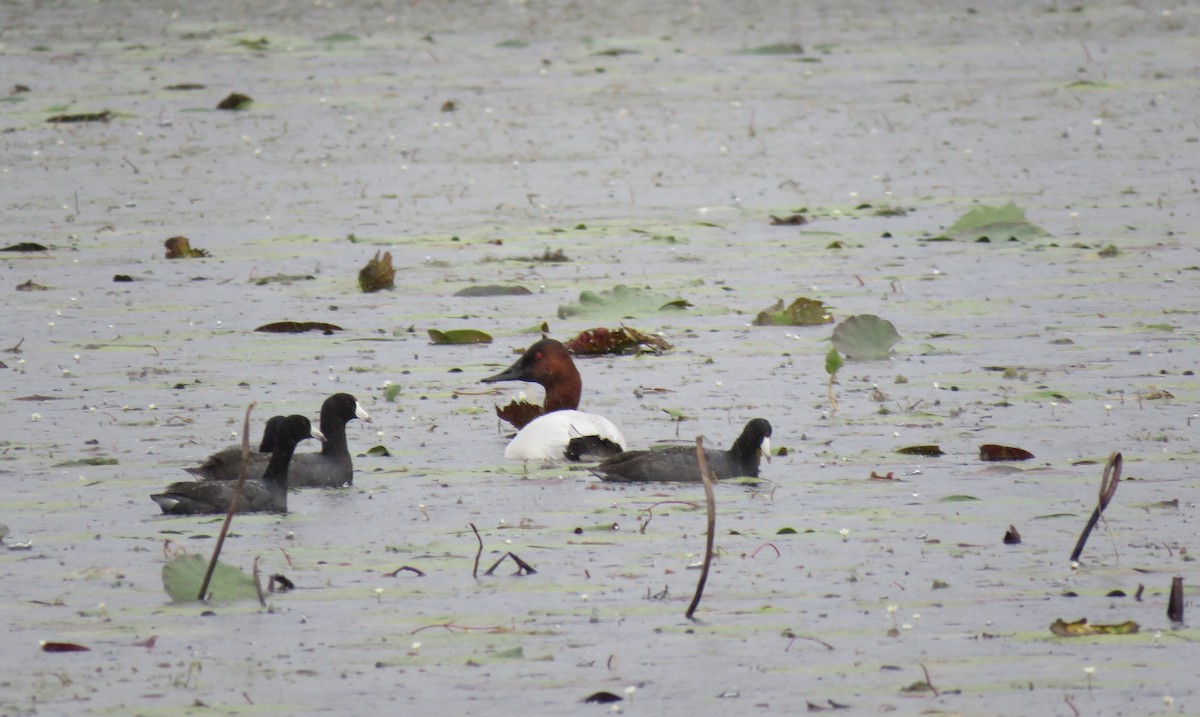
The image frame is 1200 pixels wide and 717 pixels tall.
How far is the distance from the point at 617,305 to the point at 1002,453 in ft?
9.57

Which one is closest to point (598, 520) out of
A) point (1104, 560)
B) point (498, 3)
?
point (1104, 560)

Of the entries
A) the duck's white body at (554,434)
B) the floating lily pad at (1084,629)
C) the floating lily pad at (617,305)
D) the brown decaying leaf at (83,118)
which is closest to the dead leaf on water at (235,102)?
the brown decaying leaf at (83,118)

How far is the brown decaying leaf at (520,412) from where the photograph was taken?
7195 millimetres

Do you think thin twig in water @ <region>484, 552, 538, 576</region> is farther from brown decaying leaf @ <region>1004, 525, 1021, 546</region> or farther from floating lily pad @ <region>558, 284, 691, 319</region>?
floating lily pad @ <region>558, 284, 691, 319</region>

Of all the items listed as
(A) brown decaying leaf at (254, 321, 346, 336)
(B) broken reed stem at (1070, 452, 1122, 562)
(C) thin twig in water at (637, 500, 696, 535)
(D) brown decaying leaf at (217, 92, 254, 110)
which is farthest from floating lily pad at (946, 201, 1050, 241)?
(D) brown decaying leaf at (217, 92, 254, 110)

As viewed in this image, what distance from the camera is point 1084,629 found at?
189 inches

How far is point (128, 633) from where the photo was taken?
4891 millimetres

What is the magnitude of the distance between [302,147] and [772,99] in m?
3.76

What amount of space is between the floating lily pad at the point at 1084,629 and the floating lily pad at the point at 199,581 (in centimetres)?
193

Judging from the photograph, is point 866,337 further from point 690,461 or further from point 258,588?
point 258,588

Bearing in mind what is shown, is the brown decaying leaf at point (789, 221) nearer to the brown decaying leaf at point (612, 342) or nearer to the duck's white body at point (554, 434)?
the brown decaying leaf at point (612, 342)

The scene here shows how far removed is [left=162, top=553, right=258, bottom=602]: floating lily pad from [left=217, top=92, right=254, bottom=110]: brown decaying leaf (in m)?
10.1

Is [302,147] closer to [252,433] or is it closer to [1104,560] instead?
[252,433]

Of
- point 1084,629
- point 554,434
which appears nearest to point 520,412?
point 554,434
